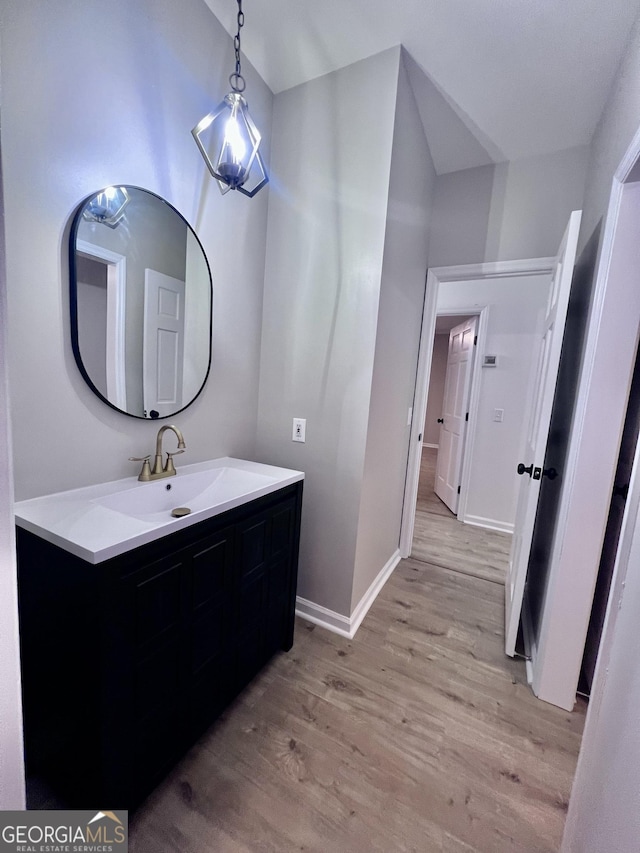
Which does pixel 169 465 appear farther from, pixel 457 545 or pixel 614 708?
pixel 457 545

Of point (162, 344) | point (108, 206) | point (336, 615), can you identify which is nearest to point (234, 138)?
point (108, 206)

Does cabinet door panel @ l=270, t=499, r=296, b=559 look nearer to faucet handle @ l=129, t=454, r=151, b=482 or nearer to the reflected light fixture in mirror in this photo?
faucet handle @ l=129, t=454, r=151, b=482

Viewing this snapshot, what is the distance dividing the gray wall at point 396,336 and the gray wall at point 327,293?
0.07 meters

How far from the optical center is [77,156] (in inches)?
42.4

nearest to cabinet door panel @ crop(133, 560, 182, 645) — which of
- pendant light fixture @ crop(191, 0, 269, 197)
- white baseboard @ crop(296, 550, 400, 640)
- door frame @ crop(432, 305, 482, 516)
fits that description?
white baseboard @ crop(296, 550, 400, 640)

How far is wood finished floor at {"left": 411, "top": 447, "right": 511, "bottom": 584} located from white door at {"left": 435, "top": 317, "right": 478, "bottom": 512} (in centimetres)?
26

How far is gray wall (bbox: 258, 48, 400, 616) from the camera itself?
5.30ft

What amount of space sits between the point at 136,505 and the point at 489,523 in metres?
3.14

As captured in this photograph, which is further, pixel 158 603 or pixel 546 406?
pixel 546 406

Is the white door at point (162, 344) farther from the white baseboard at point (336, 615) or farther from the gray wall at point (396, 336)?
the white baseboard at point (336, 615)

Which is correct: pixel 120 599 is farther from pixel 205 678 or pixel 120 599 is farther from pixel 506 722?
pixel 506 722

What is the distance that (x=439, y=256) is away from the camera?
2.34m

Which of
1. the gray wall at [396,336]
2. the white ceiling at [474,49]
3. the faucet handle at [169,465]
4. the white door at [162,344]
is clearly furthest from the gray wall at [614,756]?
the white door at [162,344]

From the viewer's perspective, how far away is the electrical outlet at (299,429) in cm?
186
